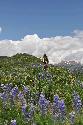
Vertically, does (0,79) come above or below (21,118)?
above

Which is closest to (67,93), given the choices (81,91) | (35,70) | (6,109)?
(81,91)

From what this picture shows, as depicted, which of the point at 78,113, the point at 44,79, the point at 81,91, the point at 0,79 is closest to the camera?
the point at 78,113

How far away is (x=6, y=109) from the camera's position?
14953 mm

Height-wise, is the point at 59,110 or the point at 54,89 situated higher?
the point at 54,89

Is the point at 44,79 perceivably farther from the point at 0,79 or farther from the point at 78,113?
the point at 78,113

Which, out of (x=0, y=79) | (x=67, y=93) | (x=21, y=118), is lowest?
(x=21, y=118)

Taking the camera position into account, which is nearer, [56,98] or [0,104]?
[56,98]

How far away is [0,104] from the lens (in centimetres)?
1669

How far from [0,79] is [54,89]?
566 centimetres

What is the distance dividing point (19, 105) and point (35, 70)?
47.8ft

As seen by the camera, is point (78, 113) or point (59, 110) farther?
point (78, 113)

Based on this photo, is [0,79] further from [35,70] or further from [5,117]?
[5,117]

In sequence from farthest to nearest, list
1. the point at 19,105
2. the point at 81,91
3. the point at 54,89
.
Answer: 1. the point at 54,89
2. the point at 81,91
3. the point at 19,105

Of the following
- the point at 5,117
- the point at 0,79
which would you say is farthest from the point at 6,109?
the point at 0,79
